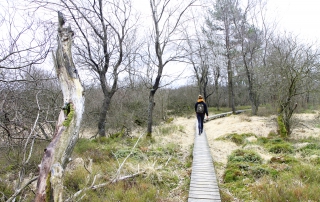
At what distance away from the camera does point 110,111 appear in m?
14.0

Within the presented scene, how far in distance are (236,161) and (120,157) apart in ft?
15.0

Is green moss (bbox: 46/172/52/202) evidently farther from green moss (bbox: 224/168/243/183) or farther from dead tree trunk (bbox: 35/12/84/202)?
green moss (bbox: 224/168/243/183)

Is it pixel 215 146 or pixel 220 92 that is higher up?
pixel 220 92

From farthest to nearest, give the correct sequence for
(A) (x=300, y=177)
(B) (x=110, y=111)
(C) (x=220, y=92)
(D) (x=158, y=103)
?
(C) (x=220, y=92)
(D) (x=158, y=103)
(B) (x=110, y=111)
(A) (x=300, y=177)

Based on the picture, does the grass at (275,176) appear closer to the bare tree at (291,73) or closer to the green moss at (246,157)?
the green moss at (246,157)

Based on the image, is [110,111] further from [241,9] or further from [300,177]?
[241,9]

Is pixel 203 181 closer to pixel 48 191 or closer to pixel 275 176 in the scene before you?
pixel 275 176

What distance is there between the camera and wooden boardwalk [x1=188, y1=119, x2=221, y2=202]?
4.67 meters

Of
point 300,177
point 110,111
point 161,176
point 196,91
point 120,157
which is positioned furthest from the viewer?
point 196,91

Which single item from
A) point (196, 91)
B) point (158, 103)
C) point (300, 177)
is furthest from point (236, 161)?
point (196, 91)

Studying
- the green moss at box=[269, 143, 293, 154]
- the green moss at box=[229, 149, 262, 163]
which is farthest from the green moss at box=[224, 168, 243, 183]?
the green moss at box=[269, 143, 293, 154]

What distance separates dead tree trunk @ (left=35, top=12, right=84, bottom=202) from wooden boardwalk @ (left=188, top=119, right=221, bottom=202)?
3135 millimetres

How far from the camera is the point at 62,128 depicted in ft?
9.71

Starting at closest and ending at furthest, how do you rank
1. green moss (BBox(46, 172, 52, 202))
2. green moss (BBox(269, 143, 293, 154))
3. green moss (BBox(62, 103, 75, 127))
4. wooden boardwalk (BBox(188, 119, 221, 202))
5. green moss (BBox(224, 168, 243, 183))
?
green moss (BBox(46, 172, 52, 202)) < green moss (BBox(62, 103, 75, 127)) < wooden boardwalk (BBox(188, 119, 221, 202)) < green moss (BBox(224, 168, 243, 183)) < green moss (BBox(269, 143, 293, 154))
